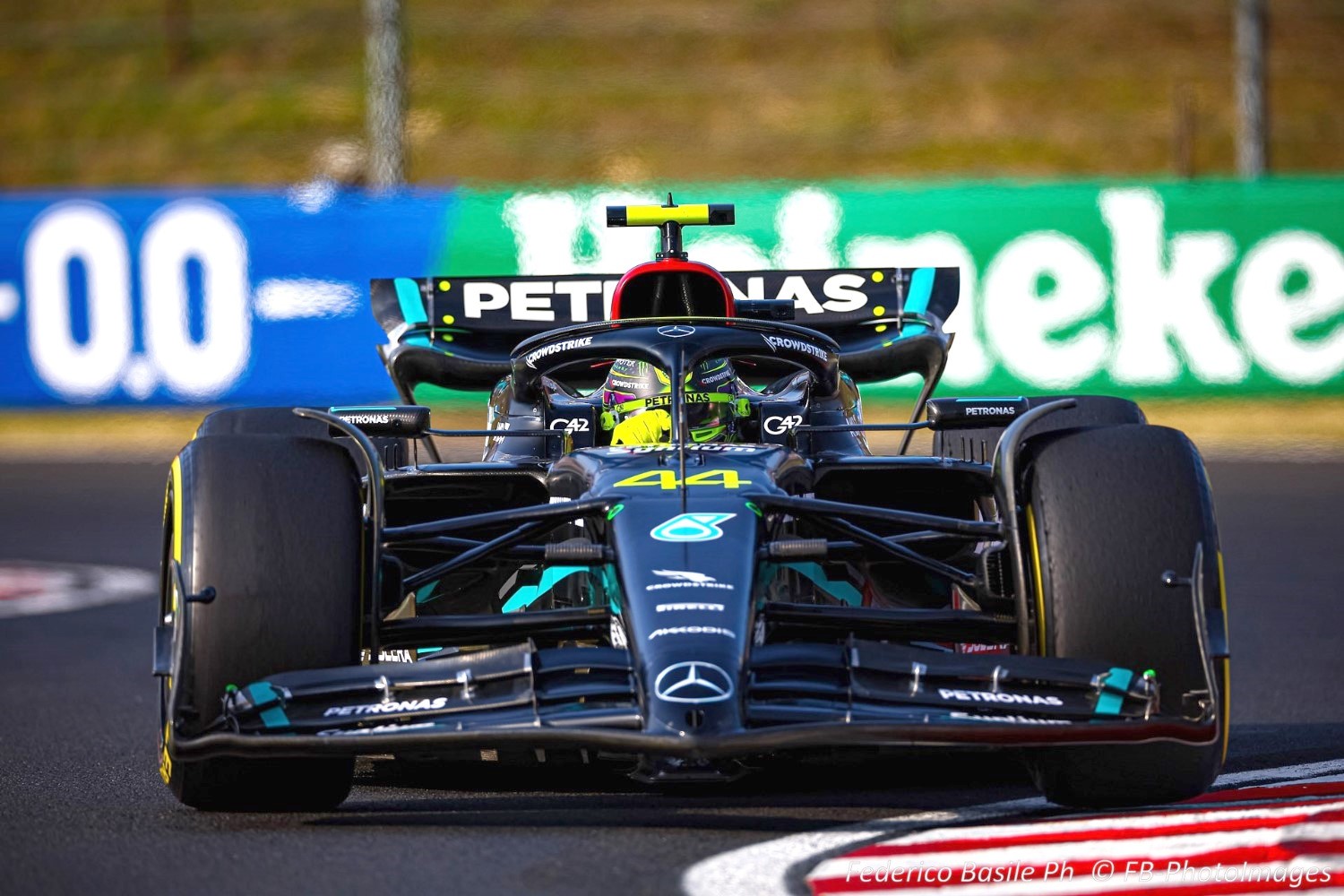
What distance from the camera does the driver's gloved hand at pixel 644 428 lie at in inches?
273

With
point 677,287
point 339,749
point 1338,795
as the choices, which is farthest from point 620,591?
point 677,287

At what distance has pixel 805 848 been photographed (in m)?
5.06

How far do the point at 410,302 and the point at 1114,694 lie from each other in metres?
4.29

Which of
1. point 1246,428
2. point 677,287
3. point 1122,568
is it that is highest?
point 677,287

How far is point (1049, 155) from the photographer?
2919 centimetres

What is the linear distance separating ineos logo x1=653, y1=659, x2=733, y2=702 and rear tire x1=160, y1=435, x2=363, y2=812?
958 millimetres

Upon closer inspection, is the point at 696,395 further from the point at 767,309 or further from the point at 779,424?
the point at 767,309

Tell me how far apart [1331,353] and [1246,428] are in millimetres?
873

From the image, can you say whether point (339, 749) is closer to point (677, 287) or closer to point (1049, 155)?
point (677, 287)

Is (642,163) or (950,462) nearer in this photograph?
(950,462)

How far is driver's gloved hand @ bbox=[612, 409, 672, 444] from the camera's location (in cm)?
695

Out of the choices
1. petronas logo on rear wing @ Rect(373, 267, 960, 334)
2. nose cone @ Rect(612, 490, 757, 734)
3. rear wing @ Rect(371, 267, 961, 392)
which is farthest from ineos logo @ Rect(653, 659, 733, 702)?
petronas logo on rear wing @ Rect(373, 267, 960, 334)

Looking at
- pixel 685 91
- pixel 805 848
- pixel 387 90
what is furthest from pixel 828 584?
pixel 685 91

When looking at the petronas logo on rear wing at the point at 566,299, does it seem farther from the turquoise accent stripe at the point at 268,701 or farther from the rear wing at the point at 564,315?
the turquoise accent stripe at the point at 268,701
